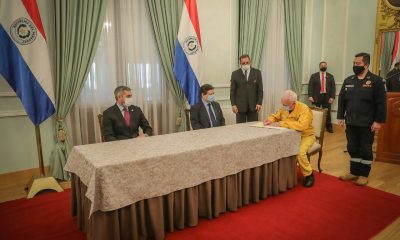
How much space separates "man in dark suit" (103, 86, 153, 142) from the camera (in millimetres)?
3125

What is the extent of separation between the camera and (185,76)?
4469 millimetres

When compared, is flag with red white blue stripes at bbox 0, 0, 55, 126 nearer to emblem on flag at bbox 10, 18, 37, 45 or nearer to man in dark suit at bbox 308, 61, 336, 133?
emblem on flag at bbox 10, 18, 37, 45

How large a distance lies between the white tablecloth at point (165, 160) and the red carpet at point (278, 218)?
0.43 meters

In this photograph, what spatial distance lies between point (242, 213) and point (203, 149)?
781 millimetres

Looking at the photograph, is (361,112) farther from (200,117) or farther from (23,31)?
(23,31)

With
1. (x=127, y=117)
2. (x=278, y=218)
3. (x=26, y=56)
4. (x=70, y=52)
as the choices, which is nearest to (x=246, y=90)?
(x=127, y=117)

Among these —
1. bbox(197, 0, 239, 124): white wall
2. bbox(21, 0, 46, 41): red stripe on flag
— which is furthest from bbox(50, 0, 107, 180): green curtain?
bbox(197, 0, 239, 124): white wall

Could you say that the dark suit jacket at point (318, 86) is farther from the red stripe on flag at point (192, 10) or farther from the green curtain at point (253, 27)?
the red stripe on flag at point (192, 10)

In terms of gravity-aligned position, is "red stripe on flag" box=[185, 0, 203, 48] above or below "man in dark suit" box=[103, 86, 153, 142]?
above

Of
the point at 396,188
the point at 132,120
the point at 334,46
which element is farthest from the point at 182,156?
the point at 334,46

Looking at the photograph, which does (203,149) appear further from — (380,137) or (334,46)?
(334,46)

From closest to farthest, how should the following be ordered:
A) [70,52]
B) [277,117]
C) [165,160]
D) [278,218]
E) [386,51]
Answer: [165,160] → [278,218] → [277,117] → [70,52] → [386,51]

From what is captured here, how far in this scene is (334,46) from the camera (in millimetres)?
6676

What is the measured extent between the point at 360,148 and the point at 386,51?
3.28 metres
